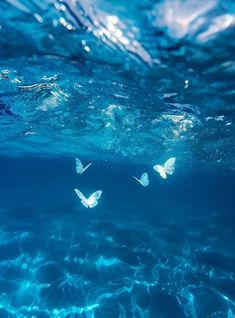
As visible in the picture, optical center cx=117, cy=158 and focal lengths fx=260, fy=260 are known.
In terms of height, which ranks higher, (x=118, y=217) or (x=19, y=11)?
(x=19, y=11)

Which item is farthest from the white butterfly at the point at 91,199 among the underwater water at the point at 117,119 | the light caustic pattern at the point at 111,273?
the light caustic pattern at the point at 111,273

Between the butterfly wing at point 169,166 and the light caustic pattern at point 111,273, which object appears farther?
the light caustic pattern at point 111,273

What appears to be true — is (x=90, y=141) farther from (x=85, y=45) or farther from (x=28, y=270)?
(x=85, y=45)

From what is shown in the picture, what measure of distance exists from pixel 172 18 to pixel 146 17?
28.9 inches

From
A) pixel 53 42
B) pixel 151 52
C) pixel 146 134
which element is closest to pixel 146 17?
pixel 151 52

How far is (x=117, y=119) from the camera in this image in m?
20.1

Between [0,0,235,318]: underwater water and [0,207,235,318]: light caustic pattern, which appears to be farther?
[0,207,235,318]: light caustic pattern

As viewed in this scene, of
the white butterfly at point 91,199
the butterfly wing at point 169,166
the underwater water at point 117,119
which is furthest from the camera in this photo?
the butterfly wing at point 169,166

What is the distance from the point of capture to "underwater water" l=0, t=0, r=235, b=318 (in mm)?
7973

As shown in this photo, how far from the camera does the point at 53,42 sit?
9.48 m

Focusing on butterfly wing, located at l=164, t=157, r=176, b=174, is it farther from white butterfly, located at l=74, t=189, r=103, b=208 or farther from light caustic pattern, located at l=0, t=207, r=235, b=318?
light caustic pattern, located at l=0, t=207, r=235, b=318

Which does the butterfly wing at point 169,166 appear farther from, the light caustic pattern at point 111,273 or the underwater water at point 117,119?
the light caustic pattern at point 111,273

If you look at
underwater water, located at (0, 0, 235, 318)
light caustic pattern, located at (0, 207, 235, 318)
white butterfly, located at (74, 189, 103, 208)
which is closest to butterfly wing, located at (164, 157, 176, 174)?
underwater water, located at (0, 0, 235, 318)

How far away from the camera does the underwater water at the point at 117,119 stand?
797 centimetres
